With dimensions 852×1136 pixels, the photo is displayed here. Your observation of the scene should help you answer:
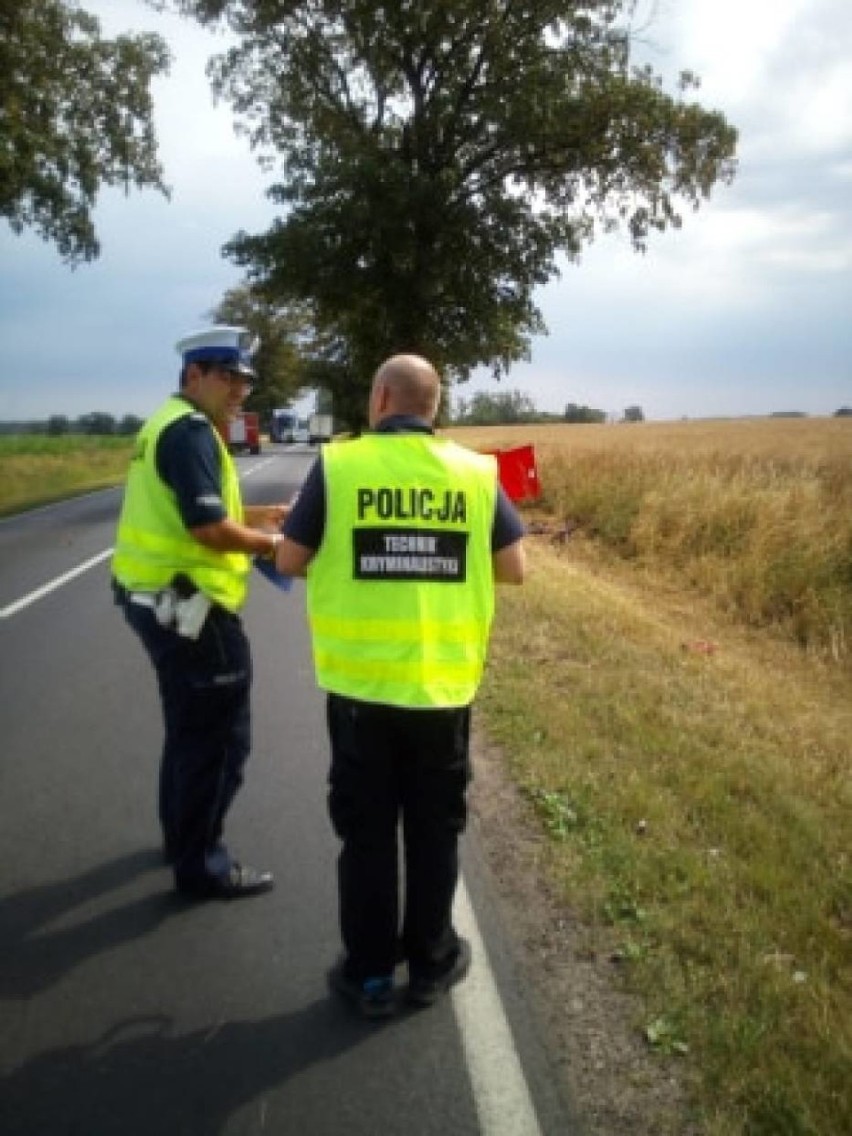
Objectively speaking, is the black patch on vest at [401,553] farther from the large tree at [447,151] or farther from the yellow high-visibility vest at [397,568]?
the large tree at [447,151]

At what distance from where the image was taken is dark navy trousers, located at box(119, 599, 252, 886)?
10.9ft

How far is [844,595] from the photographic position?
376 inches

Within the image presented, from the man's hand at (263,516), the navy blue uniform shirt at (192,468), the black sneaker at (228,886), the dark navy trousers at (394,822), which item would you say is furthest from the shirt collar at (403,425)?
the black sneaker at (228,886)

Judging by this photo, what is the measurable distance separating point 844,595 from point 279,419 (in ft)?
209

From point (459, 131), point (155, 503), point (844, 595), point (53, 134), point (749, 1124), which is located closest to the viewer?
point (749, 1124)

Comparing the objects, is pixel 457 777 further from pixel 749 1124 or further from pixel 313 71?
pixel 313 71

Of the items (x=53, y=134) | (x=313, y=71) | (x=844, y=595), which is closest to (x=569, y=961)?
(x=844, y=595)

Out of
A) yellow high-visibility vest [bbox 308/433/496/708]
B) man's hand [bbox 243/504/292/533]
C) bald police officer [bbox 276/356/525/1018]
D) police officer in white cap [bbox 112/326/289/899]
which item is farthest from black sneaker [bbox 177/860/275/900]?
man's hand [bbox 243/504/292/533]

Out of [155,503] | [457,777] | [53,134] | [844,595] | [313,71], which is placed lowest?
[844,595]

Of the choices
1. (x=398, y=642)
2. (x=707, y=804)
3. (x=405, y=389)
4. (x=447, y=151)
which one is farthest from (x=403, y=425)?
(x=447, y=151)

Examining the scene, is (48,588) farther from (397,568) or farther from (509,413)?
(509,413)

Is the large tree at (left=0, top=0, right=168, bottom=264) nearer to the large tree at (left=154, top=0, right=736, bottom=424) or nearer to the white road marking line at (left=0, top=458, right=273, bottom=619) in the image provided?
the large tree at (left=154, top=0, right=736, bottom=424)

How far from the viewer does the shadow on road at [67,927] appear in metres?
3.03

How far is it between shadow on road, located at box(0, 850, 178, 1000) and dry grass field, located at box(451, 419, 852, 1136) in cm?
161
